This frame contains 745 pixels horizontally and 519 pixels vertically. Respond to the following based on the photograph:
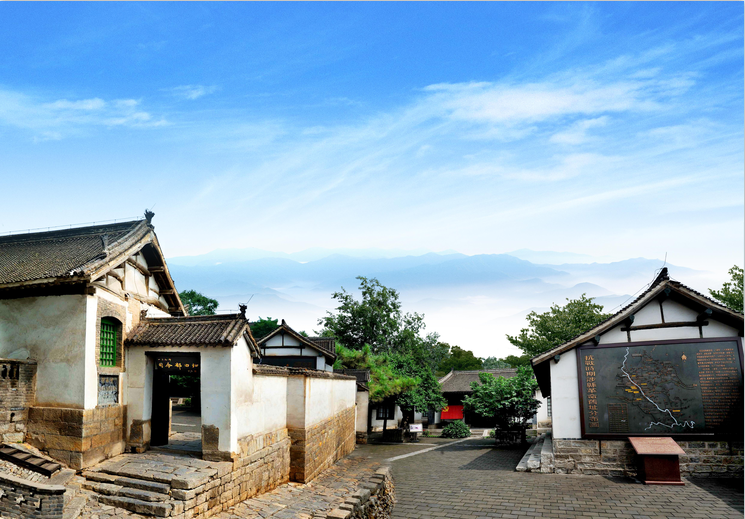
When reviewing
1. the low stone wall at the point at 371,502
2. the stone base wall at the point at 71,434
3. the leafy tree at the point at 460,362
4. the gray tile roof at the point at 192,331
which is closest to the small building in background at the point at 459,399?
the leafy tree at the point at 460,362

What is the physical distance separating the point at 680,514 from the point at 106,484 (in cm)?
1239

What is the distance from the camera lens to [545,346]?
35688 mm

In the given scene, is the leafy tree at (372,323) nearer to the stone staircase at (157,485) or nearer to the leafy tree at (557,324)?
the leafy tree at (557,324)

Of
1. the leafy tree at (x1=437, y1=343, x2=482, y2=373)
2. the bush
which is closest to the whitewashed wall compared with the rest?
the bush

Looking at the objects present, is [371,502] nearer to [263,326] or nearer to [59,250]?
[59,250]

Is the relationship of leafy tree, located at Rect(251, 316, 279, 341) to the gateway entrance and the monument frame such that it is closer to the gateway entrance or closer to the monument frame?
the gateway entrance

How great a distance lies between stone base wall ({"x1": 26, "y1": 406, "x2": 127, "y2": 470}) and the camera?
36.6ft

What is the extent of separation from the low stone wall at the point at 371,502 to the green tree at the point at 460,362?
1886 inches

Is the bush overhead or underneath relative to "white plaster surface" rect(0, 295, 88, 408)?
underneath

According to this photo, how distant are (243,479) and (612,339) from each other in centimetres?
1140

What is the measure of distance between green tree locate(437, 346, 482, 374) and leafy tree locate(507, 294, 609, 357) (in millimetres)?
25571

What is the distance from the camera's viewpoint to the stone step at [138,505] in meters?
9.45

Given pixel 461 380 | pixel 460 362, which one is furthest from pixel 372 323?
pixel 460 362

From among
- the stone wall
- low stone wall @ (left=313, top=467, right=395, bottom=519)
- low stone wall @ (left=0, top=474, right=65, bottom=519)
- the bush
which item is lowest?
the bush
